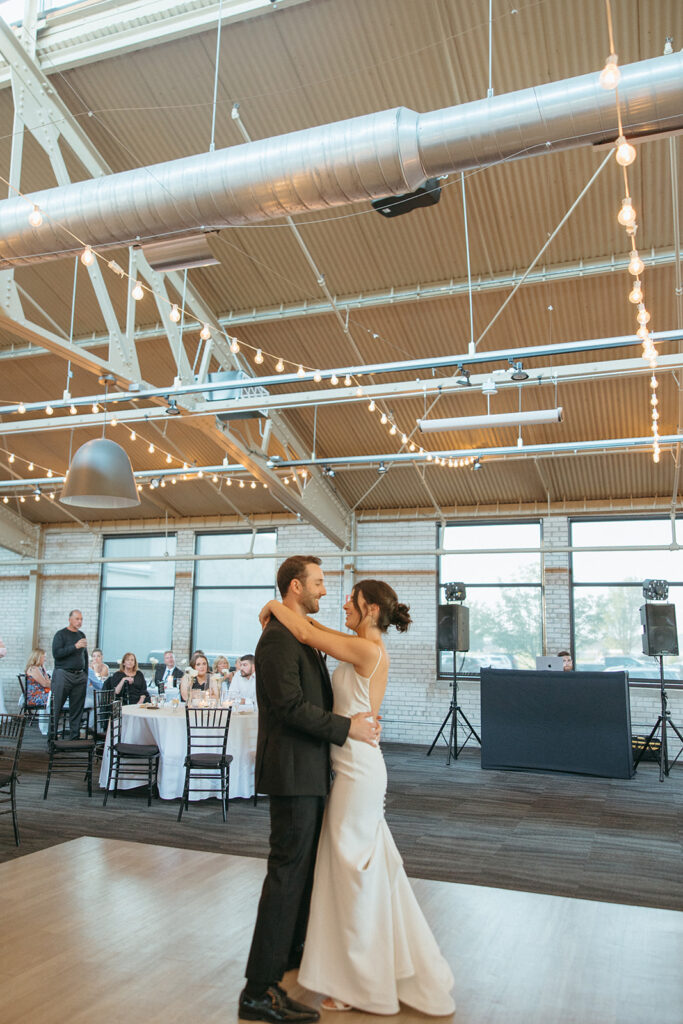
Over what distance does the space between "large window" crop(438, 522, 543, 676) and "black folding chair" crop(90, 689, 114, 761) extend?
18.2ft

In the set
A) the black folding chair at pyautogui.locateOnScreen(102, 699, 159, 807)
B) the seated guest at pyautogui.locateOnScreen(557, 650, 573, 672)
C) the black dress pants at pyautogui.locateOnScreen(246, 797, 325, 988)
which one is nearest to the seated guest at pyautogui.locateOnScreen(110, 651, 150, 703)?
the black folding chair at pyautogui.locateOnScreen(102, 699, 159, 807)

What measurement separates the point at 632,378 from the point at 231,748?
6533mm

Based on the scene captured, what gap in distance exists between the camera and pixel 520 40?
6.86 m

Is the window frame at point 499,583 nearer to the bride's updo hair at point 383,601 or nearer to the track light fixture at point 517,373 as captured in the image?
the track light fixture at point 517,373

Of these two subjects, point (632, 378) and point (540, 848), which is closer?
point (540, 848)

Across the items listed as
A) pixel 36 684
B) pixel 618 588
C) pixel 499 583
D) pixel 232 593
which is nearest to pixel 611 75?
pixel 618 588

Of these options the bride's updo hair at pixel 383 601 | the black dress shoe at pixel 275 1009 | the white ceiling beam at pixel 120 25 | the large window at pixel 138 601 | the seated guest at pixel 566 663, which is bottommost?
the black dress shoe at pixel 275 1009

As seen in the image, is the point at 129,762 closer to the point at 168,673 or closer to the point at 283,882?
the point at 168,673

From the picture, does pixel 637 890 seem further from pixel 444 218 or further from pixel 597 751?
pixel 444 218

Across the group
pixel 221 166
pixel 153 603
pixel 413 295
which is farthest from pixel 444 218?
pixel 153 603

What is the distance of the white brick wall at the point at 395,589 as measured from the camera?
40.1ft

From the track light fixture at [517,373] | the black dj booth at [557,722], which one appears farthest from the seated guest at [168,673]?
the track light fixture at [517,373]

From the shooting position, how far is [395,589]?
13.7 meters

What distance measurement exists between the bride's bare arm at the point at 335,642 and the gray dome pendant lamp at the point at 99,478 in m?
2.46
